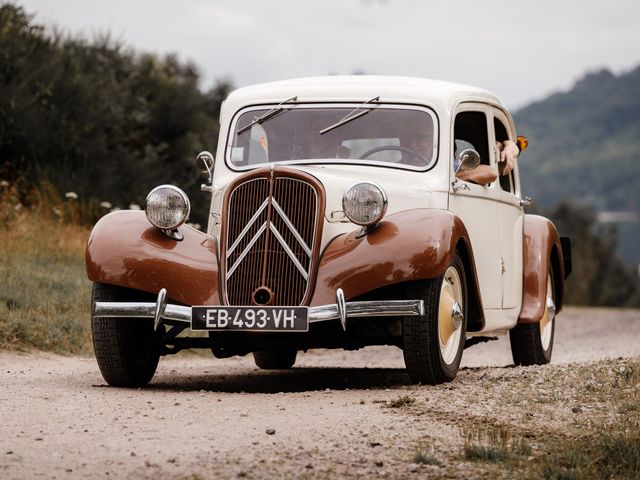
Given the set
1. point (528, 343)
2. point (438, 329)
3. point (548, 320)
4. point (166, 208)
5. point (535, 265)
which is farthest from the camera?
point (548, 320)

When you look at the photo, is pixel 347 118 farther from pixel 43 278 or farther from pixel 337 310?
pixel 43 278

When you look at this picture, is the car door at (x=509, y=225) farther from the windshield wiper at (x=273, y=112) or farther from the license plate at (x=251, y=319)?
the license plate at (x=251, y=319)

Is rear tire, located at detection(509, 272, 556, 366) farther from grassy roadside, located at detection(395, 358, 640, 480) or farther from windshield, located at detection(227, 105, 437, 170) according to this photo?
windshield, located at detection(227, 105, 437, 170)

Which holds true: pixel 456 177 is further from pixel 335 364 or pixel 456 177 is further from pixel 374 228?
pixel 335 364

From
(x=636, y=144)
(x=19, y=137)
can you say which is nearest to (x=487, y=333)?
(x=19, y=137)

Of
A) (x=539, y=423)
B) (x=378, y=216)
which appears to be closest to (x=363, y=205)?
(x=378, y=216)

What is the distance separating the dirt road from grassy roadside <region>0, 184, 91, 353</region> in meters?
1.41

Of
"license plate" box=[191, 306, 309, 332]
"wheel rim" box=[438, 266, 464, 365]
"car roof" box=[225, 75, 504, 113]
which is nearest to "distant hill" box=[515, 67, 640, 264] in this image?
"car roof" box=[225, 75, 504, 113]

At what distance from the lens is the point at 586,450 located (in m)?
5.09

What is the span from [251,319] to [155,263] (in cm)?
80

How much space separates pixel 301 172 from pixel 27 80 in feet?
37.5

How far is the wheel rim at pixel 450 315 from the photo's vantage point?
292 inches

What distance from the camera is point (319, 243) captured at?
23.8ft

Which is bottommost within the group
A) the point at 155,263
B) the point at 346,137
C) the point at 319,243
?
the point at 155,263
